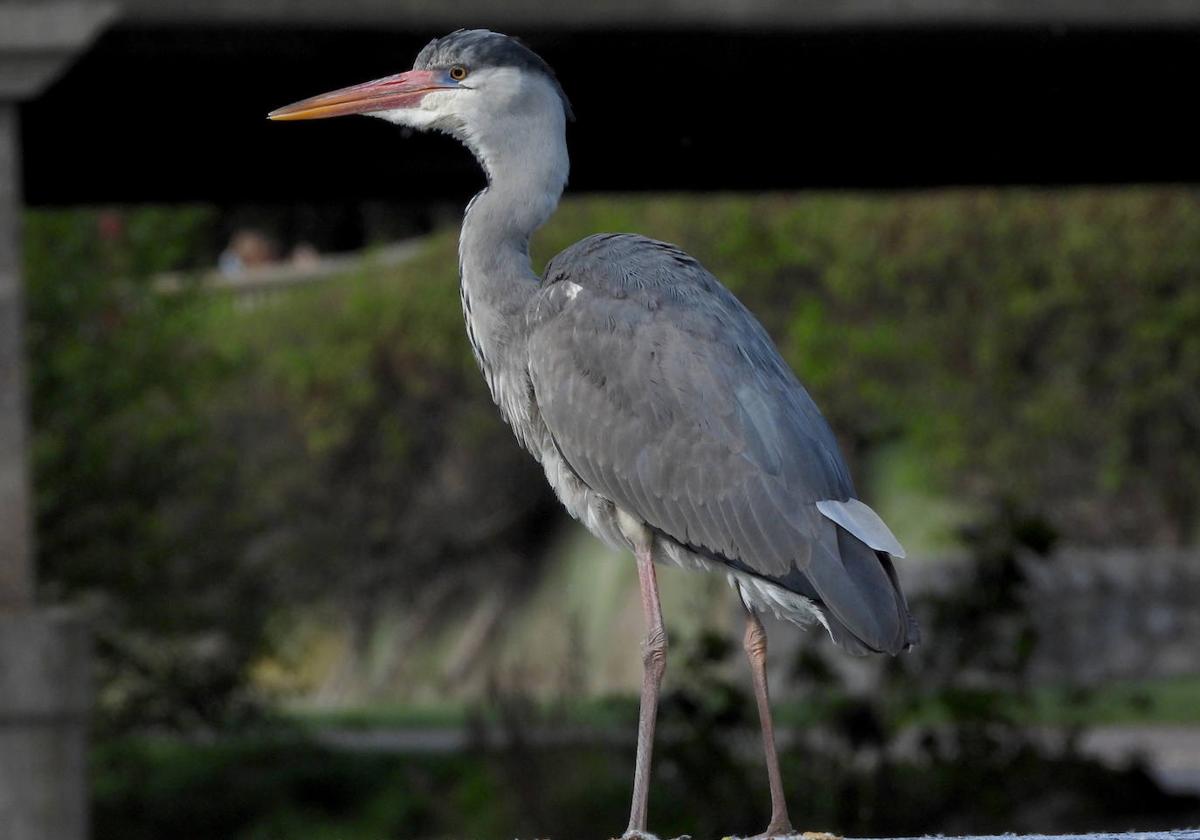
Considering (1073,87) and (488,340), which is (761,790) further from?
(488,340)

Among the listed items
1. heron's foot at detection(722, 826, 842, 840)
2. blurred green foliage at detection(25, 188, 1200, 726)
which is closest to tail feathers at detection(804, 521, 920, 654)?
heron's foot at detection(722, 826, 842, 840)

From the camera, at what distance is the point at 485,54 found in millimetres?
5223

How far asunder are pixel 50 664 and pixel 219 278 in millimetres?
17418

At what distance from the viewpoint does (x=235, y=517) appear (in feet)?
47.4

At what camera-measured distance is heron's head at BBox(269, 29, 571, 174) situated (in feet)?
17.1

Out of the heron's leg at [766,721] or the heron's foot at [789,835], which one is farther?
the heron's leg at [766,721]

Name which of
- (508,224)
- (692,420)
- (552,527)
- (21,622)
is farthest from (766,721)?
(552,527)

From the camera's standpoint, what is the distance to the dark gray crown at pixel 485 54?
5215 millimetres

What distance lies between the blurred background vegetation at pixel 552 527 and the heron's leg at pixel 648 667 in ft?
15.5

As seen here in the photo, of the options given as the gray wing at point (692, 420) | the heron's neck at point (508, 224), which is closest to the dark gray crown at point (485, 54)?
the heron's neck at point (508, 224)

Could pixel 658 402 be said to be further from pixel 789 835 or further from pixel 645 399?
pixel 789 835

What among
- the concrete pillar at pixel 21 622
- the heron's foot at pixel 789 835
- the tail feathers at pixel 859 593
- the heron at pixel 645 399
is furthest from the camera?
the concrete pillar at pixel 21 622

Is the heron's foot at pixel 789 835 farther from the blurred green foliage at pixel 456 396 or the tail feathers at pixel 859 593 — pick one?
the blurred green foliage at pixel 456 396

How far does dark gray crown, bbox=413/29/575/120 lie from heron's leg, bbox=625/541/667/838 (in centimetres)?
130
